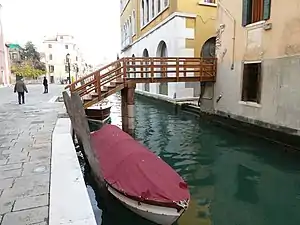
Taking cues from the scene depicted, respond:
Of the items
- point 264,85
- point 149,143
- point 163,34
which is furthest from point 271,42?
point 163,34

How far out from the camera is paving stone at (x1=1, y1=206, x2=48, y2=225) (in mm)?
2371

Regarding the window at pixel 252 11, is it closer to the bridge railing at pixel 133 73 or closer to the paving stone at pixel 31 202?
the bridge railing at pixel 133 73

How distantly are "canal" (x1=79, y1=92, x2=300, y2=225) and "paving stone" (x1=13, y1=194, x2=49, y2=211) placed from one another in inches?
64.6

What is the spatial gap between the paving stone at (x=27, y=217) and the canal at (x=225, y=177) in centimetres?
178

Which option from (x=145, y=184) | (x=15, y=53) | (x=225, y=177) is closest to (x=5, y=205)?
(x=145, y=184)

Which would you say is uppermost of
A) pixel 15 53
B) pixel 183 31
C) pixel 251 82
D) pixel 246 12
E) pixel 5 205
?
pixel 15 53

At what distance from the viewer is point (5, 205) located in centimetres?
269

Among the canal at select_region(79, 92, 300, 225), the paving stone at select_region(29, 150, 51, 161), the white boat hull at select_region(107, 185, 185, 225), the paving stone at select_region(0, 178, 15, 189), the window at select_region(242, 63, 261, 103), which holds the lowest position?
the canal at select_region(79, 92, 300, 225)

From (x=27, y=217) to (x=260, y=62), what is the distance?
843 centimetres

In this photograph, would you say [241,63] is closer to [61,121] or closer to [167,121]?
[167,121]

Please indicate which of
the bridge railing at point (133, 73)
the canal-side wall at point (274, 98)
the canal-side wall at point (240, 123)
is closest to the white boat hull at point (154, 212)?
the canal-side wall at point (240, 123)

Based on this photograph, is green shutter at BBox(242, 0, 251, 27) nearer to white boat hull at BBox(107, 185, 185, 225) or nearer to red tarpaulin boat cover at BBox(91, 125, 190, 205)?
red tarpaulin boat cover at BBox(91, 125, 190, 205)

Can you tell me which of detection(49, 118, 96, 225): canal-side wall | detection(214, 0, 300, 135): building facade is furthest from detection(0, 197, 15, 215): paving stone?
detection(214, 0, 300, 135): building facade

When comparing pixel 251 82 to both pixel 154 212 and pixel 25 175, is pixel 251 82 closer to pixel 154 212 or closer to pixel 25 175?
pixel 154 212
